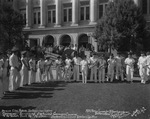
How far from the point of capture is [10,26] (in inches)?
1093

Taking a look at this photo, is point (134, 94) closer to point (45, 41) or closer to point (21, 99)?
point (21, 99)

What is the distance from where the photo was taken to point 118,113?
26.9 feet

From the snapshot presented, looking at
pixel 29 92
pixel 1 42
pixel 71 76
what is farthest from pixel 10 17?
pixel 29 92

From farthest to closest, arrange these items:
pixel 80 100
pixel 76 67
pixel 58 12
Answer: pixel 58 12
pixel 76 67
pixel 80 100

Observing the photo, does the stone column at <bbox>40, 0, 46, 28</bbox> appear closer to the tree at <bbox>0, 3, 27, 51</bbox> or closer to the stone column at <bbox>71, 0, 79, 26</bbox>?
the stone column at <bbox>71, 0, 79, 26</bbox>

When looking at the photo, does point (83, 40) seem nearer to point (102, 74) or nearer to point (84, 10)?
point (84, 10)

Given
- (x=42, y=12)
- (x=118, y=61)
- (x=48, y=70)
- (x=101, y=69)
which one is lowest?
(x=48, y=70)

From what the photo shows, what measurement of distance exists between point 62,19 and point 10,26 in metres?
11.3

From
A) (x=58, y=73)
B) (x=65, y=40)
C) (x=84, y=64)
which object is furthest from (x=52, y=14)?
(x=84, y=64)

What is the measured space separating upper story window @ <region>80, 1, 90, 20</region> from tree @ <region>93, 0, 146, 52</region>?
9.22 metres

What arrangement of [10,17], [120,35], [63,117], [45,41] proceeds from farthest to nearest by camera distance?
1. [45,41]
2. [10,17]
3. [120,35]
4. [63,117]

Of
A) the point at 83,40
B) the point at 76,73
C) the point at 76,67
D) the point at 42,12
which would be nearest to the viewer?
the point at 76,67

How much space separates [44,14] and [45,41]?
14.6 ft
